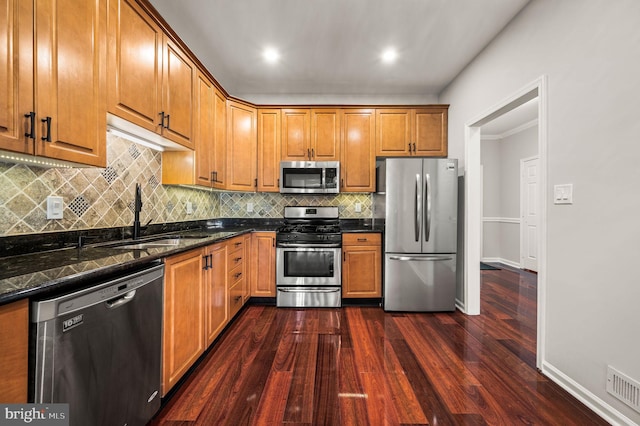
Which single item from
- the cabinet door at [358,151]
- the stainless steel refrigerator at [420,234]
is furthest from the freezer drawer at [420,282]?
the cabinet door at [358,151]

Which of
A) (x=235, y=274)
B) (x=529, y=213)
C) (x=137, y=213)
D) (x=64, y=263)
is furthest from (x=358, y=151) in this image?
(x=529, y=213)

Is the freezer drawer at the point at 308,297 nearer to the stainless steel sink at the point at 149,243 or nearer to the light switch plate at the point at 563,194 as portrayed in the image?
the stainless steel sink at the point at 149,243

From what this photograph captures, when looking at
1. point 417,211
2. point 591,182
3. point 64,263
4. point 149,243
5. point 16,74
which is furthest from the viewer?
point 417,211

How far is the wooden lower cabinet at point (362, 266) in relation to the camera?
3.17 metres

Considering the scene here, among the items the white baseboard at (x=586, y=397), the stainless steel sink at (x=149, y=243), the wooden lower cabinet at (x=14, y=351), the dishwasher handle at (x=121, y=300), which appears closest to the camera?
the wooden lower cabinet at (x=14, y=351)

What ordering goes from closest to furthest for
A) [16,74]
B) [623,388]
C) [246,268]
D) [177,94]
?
[16,74] < [623,388] < [177,94] < [246,268]

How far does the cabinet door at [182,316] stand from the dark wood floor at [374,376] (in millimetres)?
183

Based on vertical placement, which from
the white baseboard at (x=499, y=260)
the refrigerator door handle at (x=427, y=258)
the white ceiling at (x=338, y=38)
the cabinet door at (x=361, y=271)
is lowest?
the white baseboard at (x=499, y=260)

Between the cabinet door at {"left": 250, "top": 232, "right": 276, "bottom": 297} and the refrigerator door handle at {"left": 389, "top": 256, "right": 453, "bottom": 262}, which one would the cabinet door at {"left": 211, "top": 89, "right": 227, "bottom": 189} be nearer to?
the cabinet door at {"left": 250, "top": 232, "right": 276, "bottom": 297}

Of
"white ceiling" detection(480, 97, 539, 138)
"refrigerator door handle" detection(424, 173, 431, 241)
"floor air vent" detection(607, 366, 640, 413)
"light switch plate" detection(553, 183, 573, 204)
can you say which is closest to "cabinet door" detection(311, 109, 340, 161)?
"refrigerator door handle" detection(424, 173, 431, 241)

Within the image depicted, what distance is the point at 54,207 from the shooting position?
146cm

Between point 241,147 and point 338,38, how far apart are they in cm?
166

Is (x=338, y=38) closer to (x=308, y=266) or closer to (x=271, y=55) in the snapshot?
(x=271, y=55)

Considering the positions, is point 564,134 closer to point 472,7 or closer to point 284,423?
point 472,7
